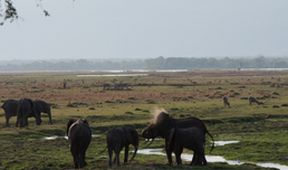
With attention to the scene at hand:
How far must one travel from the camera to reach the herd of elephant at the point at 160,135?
78.1 ft

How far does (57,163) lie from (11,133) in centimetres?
1215

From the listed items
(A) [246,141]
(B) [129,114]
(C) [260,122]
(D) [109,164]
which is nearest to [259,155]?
(A) [246,141]

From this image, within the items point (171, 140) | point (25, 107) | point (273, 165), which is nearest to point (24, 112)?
point (25, 107)

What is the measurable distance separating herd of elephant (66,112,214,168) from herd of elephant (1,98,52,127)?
584 inches

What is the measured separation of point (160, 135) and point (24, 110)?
648 inches

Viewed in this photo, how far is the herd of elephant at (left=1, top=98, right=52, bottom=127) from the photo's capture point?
3978 cm

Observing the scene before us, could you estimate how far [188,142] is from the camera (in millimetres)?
24375

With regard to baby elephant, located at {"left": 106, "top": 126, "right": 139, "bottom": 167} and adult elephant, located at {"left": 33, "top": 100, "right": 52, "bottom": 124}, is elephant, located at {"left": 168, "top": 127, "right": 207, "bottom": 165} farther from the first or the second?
adult elephant, located at {"left": 33, "top": 100, "right": 52, "bottom": 124}

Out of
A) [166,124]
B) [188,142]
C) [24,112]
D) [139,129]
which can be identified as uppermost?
[166,124]

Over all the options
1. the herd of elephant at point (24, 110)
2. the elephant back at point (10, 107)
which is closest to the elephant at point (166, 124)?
the herd of elephant at point (24, 110)

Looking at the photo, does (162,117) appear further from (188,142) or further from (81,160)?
(81,160)

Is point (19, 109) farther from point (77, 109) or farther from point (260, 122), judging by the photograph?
point (260, 122)

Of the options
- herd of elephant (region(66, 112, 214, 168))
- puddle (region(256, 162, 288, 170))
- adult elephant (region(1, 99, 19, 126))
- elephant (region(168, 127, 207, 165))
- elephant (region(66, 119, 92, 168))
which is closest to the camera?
elephant (region(66, 119, 92, 168))

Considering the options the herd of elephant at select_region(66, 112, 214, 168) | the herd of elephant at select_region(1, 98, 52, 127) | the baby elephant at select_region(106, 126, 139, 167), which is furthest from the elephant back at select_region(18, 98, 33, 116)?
the baby elephant at select_region(106, 126, 139, 167)
